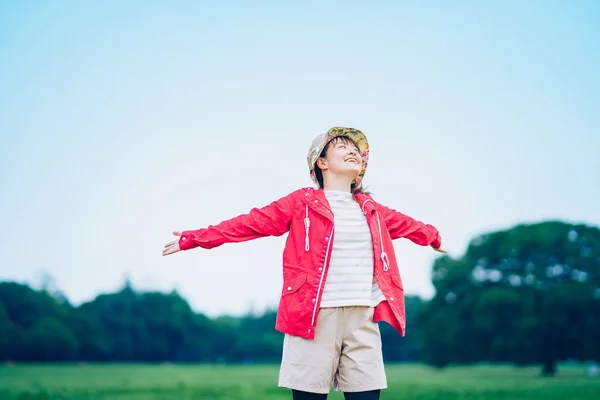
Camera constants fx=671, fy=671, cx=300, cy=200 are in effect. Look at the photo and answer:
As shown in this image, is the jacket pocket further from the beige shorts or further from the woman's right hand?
the woman's right hand

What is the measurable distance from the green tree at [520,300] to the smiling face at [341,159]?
29.9 metres

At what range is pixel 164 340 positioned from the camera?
51719 millimetres

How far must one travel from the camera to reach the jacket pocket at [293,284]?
3.98 m

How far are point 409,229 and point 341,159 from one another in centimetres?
70

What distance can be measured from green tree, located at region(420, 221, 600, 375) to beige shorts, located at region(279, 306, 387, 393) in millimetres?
30073

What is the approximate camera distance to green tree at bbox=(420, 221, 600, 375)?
105 feet

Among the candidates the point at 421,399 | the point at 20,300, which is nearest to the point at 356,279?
the point at 421,399

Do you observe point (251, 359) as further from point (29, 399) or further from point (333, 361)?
point (333, 361)

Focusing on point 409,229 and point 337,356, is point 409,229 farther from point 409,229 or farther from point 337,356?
point 337,356

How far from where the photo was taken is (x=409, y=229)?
181 inches

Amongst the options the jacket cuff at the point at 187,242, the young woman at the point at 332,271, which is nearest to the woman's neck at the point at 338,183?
the young woman at the point at 332,271

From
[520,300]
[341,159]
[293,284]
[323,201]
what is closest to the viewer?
[293,284]

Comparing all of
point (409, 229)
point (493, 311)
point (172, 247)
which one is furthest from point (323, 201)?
point (493, 311)

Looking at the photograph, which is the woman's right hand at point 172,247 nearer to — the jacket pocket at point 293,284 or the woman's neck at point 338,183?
the jacket pocket at point 293,284
